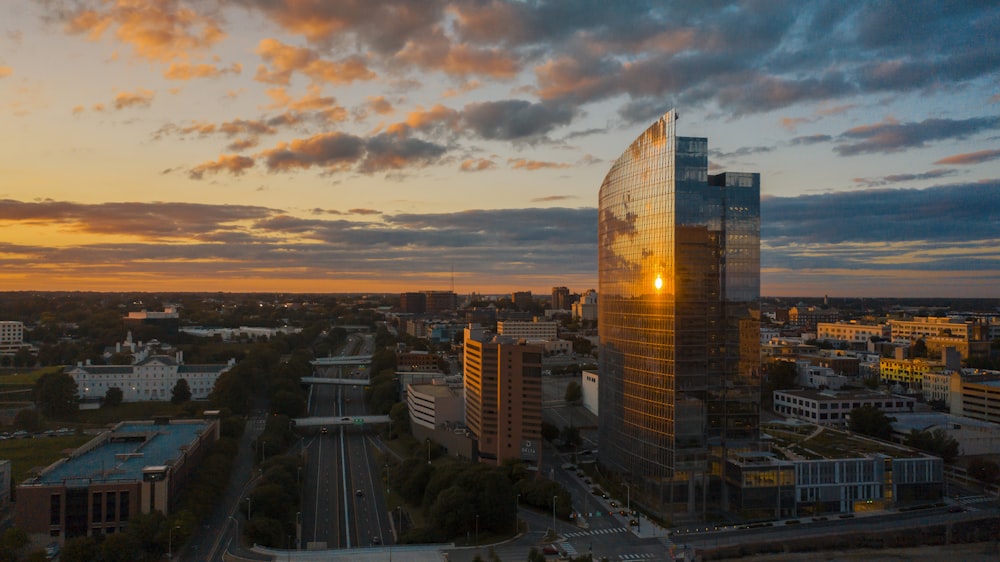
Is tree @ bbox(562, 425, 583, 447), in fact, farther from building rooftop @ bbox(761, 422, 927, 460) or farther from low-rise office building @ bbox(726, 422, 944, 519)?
low-rise office building @ bbox(726, 422, 944, 519)

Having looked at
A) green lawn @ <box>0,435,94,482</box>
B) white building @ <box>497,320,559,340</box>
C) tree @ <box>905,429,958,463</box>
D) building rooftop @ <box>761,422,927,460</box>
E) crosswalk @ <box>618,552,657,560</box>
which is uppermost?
white building @ <box>497,320,559,340</box>

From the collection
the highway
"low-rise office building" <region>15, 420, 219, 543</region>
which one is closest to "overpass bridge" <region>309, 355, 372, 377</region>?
the highway

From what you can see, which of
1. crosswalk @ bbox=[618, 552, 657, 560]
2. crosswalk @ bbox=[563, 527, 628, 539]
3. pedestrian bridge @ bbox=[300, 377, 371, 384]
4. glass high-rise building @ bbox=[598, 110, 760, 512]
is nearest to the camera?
crosswalk @ bbox=[618, 552, 657, 560]

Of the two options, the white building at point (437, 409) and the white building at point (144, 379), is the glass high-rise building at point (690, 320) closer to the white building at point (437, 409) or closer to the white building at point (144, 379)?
the white building at point (437, 409)

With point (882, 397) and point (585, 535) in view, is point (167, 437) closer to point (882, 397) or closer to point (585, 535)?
point (585, 535)

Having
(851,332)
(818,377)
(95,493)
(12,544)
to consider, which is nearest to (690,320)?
(95,493)

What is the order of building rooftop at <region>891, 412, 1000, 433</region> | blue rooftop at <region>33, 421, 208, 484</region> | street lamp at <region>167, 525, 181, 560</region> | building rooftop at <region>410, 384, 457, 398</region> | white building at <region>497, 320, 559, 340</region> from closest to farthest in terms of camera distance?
1. street lamp at <region>167, 525, 181, 560</region>
2. blue rooftop at <region>33, 421, 208, 484</region>
3. building rooftop at <region>891, 412, 1000, 433</region>
4. building rooftop at <region>410, 384, 457, 398</region>
5. white building at <region>497, 320, 559, 340</region>

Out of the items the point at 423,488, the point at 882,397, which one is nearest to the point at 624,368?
the point at 423,488
